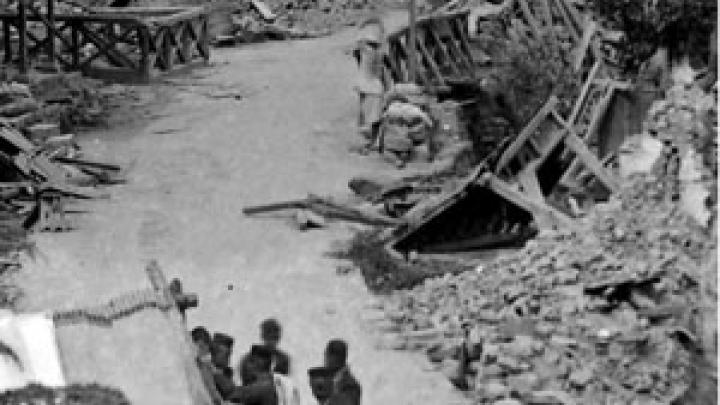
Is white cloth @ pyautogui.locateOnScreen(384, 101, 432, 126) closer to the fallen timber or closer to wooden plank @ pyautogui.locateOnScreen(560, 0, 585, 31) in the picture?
the fallen timber

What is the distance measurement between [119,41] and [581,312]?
12.7 meters

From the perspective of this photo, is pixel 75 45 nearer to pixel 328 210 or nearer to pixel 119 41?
pixel 119 41

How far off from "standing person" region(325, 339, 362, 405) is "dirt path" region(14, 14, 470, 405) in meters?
1.24

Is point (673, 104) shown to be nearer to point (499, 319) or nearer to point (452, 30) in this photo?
point (499, 319)

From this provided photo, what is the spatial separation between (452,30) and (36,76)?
594 cm

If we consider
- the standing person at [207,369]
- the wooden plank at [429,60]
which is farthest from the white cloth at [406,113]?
the standing person at [207,369]

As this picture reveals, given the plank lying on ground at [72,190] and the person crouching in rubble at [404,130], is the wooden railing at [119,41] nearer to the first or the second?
the plank lying on ground at [72,190]

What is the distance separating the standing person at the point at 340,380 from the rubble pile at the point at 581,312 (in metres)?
1.56

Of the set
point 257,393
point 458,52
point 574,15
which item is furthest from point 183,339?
point 574,15

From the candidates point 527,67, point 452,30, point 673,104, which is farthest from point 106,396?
point 452,30

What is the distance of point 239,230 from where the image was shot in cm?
1430

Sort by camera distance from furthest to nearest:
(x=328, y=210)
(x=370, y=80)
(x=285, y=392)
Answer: (x=370, y=80) < (x=328, y=210) < (x=285, y=392)

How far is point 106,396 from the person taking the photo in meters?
6.33

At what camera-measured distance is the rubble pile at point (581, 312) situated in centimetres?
999
